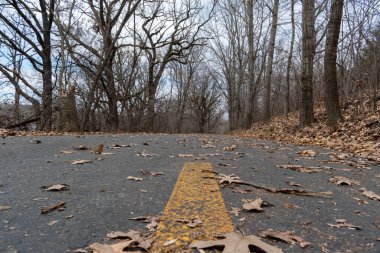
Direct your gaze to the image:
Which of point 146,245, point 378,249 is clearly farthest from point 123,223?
point 378,249

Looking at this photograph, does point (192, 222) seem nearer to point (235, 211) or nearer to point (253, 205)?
point (235, 211)

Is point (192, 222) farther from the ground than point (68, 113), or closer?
closer

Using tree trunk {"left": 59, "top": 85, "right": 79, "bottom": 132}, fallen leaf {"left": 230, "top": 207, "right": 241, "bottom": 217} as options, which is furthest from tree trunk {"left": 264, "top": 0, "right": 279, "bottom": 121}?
fallen leaf {"left": 230, "top": 207, "right": 241, "bottom": 217}

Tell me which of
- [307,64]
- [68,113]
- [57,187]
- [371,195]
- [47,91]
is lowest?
[371,195]

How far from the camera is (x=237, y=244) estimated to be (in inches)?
56.5

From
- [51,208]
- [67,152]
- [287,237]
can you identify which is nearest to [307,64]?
[67,152]

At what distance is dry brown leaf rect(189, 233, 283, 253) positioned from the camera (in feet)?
4.55

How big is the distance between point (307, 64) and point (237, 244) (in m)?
10.2

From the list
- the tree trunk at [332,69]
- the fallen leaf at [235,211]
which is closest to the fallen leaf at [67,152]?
the fallen leaf at [235,211]

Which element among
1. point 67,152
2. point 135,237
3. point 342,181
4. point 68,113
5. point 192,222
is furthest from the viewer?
point 68,113

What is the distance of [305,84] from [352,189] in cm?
846

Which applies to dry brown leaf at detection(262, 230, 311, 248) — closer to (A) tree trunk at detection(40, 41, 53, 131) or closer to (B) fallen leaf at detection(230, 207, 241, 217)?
(B) fallen leaf at detection(230, 207, 241, 217)

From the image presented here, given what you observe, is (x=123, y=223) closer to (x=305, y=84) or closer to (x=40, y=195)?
(x=40, y=195)

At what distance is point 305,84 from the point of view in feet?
35.4
